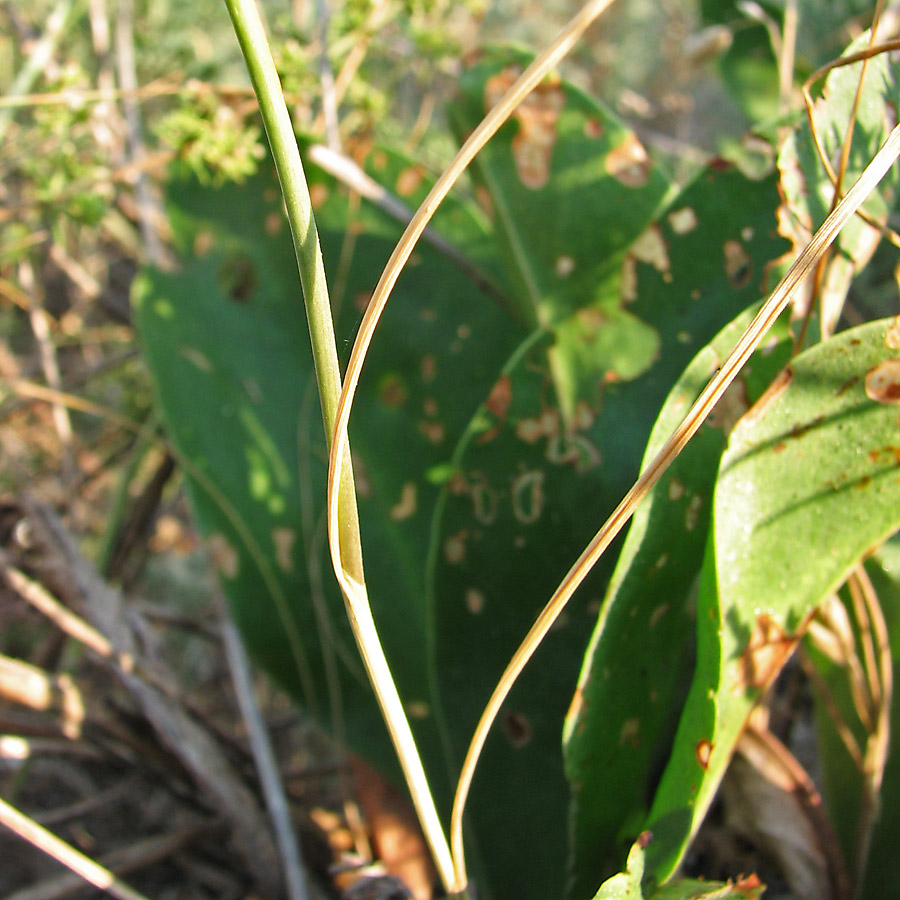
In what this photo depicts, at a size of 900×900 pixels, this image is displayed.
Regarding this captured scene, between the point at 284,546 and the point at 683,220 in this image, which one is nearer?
the point at 683,220

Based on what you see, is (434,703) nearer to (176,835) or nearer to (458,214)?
(176,835)

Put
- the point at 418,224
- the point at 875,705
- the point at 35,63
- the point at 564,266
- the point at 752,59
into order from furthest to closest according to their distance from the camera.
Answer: the point at 752,59, the point at 35,63, the point at 564,266, the point at 875,705, the point at 418,224

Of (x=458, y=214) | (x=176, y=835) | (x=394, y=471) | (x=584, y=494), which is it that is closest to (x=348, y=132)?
(x=458, y=214)

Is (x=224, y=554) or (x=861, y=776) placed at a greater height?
(x=224, y=554)

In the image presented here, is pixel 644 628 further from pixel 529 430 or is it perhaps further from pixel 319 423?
pixel 319 423

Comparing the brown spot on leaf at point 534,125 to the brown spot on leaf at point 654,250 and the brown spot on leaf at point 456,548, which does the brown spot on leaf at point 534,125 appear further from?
the brown spot on leaf at point 456,548

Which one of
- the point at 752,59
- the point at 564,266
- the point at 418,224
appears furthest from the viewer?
the point at 752,59

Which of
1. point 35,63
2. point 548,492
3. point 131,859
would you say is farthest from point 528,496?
point 35,63
